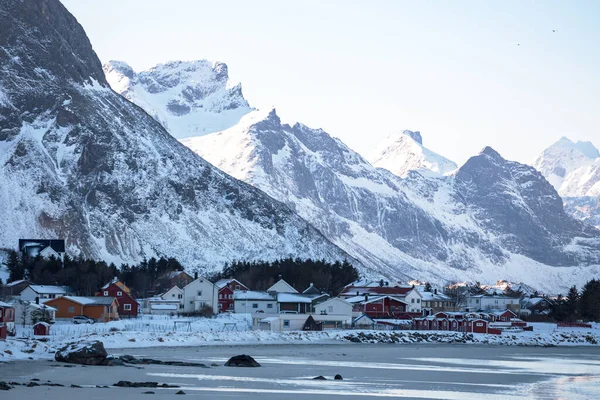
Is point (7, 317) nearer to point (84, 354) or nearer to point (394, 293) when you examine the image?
point (84, 354)

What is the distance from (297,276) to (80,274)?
41020 millimetres

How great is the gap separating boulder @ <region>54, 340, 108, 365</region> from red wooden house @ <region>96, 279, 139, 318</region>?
54.4m

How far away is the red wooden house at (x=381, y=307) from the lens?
148625mm

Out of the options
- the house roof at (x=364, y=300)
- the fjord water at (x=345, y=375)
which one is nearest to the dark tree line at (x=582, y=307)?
the house roof at (x=364, y=300)

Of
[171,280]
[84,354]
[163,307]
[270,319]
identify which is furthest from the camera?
[171,280]

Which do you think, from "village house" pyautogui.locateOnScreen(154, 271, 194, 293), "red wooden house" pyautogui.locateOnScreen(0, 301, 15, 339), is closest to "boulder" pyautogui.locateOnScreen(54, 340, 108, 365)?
"red wooden house" pyautogui.locateOnScreen(0, 301, 15, 339)

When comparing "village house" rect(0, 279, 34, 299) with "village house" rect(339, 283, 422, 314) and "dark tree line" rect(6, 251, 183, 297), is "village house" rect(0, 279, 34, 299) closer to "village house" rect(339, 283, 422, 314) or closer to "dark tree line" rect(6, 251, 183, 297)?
"dark tree line" rect(6, 251, 183, 297)

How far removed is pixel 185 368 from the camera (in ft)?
214

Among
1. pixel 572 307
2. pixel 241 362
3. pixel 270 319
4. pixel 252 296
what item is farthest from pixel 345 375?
pixel 572 307

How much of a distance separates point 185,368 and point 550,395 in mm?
23462

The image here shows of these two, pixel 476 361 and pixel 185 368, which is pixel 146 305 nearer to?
pixel 476 361

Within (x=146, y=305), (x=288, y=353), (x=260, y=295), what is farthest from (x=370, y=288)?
(x=288, y=353)

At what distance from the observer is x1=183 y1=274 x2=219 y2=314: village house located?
136 metres

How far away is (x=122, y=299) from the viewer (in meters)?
125
